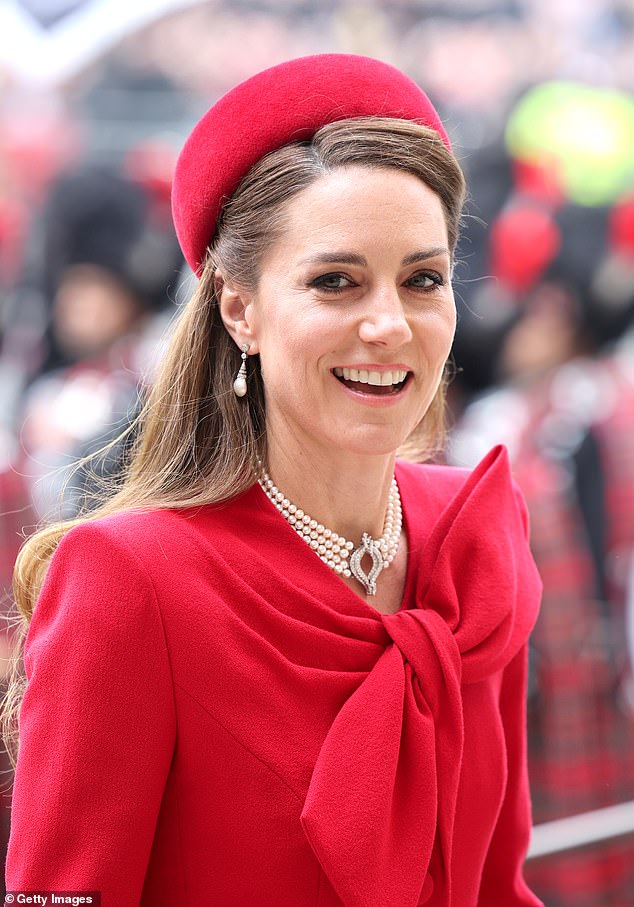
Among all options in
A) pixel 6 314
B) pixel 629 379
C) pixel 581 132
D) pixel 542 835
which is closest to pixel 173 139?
pixel 6 314

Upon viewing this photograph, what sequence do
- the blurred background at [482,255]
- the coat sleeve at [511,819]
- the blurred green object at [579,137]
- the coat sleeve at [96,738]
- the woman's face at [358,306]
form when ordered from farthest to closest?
the blurred green object at [579,137], the blurred background at [482,255], the coat sleeve at [511,819], the woman's face at [358,306], the coat sleeve at [96,738]

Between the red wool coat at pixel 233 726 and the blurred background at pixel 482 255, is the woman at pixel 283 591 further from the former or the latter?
the blurred background at pixel 482 255

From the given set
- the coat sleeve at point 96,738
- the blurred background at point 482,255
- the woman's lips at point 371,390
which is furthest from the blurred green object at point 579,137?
the coat sleeve at point 96,738

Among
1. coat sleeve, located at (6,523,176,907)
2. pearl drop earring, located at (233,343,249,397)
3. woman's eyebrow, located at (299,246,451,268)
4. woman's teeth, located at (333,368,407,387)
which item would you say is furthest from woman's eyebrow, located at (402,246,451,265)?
coat sleeve, located at (6,523,176,907)

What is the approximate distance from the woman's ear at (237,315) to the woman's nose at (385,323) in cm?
19

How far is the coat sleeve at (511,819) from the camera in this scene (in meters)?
1.98

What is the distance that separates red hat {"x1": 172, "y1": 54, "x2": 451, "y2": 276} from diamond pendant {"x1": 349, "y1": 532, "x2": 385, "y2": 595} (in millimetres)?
514

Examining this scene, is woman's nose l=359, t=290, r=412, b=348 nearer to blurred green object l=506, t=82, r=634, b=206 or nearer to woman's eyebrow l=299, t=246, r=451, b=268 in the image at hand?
woman's eyebrow l=299, t=246, r=451, b=268

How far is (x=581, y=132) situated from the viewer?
530 cm

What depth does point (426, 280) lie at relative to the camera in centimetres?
166

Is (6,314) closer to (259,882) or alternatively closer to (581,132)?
(581,132)

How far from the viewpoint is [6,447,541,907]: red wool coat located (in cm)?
149

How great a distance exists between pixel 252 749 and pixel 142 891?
0.24 m

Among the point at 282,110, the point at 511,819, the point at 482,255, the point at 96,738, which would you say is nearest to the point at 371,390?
the point at 282,110
